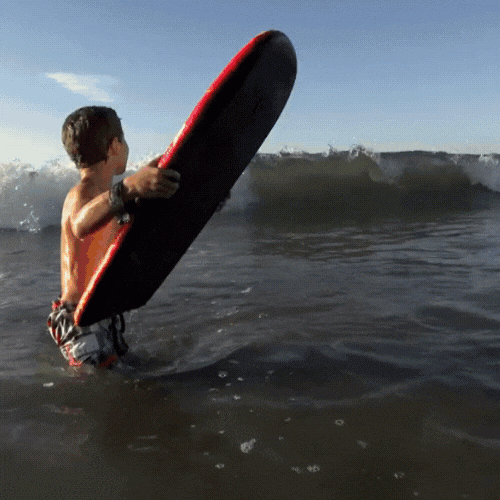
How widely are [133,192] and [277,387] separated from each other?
1110mm

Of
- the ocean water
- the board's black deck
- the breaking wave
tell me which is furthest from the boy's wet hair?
the breaking wave

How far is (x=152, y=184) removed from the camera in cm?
217

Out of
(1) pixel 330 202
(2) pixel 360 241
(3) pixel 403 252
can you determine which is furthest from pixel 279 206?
(3) pixel 403 252

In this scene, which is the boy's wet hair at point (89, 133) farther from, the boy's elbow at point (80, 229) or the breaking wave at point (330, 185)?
the breaking wave at point (330, 185)

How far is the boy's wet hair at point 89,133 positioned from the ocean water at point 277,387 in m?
1.11

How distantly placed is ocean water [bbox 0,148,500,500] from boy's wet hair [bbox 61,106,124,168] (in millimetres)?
1113

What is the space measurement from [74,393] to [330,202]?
11.9 metres

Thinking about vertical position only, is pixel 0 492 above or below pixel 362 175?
below

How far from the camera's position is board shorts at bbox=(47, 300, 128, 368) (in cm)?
271

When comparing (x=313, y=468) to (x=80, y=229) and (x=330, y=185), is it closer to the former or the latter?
(x=80, y=229)

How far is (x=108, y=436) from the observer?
2070mm

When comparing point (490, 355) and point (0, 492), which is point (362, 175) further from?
point (0, 492)

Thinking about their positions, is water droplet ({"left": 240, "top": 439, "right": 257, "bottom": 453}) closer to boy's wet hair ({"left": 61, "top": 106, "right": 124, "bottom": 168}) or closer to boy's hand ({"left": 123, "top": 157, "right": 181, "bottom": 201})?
boy's hand ({"left": 123, "top": 157, "right": 181, "bottom": 201})

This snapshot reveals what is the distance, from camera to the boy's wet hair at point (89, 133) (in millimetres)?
2615
